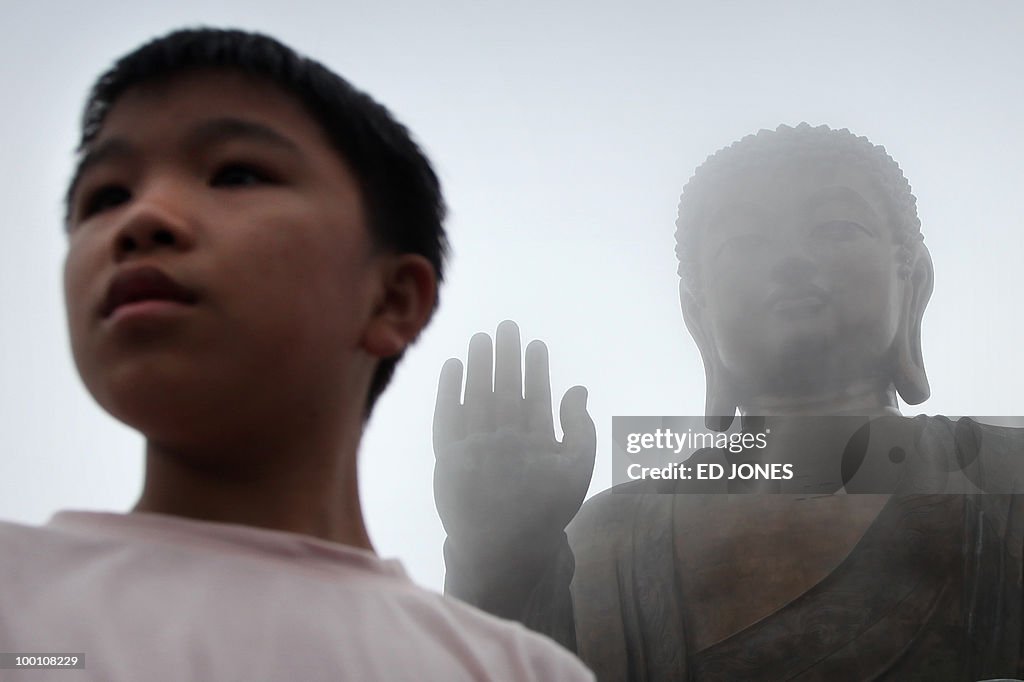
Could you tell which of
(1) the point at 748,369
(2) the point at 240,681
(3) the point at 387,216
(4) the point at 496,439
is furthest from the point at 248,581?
(1) the point at 748,369

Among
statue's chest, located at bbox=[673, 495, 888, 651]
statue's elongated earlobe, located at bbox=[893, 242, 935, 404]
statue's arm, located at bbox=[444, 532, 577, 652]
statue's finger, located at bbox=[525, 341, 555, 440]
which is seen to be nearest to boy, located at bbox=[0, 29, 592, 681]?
statue's finger, located at bbox=[525, 341, 555, 440]

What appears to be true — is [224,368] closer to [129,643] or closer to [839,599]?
[129,643]

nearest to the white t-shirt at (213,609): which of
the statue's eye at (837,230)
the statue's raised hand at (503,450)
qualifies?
the statue's raised hand at (503,450)

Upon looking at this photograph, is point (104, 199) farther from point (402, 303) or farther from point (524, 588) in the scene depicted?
point (524, 588)

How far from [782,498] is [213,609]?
8.06 feet

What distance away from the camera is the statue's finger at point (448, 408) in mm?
2805

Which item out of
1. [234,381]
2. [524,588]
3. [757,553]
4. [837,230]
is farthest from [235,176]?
[837,230]

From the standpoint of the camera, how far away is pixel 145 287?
745 millimetres

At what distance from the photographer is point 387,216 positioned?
925 millimetres

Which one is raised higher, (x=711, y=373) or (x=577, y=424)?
(x=711, y=373)

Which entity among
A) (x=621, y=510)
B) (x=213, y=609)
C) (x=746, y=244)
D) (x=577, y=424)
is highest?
(x=746, y=244)

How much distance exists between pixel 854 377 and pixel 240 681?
9.16ft

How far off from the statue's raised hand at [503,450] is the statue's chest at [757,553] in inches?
17.1

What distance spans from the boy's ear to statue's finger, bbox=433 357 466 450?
185 cm
